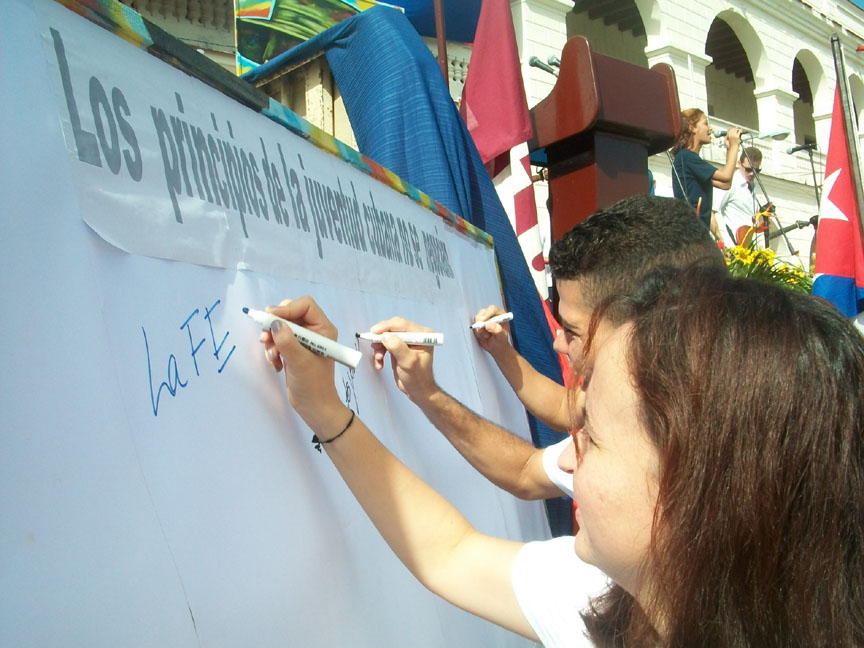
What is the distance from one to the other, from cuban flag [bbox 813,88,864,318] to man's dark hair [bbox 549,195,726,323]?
2.13 meters

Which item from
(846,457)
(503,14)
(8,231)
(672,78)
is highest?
(503,14)

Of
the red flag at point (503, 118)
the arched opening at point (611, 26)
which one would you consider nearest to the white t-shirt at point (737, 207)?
the red flag at point (503, 118)

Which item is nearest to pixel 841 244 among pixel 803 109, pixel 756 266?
pixel 756 266

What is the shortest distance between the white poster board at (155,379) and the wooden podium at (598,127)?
4.90ft

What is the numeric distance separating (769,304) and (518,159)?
1.82m

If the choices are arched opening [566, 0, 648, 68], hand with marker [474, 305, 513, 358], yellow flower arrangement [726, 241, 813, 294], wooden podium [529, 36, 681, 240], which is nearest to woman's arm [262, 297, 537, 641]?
hand with marker [474, 305, 513, 358]

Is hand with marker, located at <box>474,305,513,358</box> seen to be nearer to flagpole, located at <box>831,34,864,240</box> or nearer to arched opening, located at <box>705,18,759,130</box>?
flagpole, located at <box>831,34,864,240</box>

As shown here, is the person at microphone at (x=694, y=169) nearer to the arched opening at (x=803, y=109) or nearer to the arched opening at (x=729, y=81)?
the arched opening at (x=729, y=81)

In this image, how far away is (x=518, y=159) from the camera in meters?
2.43

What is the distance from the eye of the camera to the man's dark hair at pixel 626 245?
1535 mm

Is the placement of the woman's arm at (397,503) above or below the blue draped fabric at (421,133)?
below

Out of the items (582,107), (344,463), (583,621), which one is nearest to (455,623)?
(583,621)

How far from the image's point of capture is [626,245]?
1.55 m

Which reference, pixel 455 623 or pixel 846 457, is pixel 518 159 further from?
pixel 846 457
